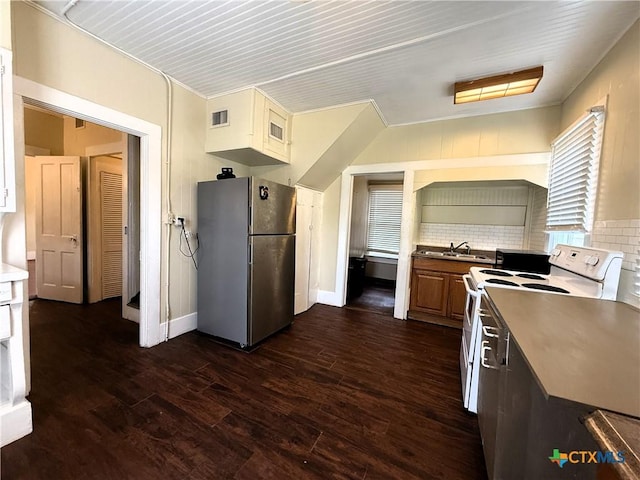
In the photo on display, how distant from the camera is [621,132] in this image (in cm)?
163

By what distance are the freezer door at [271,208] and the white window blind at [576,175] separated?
258 cm

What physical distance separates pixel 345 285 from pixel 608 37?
3438mm

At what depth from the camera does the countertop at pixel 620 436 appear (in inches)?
16.2

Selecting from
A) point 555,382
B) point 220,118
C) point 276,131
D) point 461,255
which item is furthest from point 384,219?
point 555,382

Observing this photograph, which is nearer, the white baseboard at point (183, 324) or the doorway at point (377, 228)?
the white baseboard at point (183, 324)

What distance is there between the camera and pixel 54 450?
1375 millimetres

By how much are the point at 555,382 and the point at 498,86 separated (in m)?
2.70

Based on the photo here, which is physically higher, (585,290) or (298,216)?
(298,216)

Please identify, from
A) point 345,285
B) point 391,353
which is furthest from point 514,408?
point 345,285

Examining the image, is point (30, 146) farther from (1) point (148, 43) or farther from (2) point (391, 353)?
(2) point (391, 353)

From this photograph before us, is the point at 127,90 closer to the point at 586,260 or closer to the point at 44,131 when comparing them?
the point at 44,131

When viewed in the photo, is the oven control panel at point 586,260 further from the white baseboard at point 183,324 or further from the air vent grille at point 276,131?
the white baseboard at point 183,324

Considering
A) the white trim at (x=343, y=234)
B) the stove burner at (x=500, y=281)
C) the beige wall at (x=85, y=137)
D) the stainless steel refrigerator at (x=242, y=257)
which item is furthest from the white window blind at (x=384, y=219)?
the beige wall at (x=85, y=137)

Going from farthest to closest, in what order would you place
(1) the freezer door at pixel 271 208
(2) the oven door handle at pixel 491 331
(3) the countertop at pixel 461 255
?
(3) the countertop at pixel 461 255 < (1) the freezer door at pixel 271 208 < (2) the oven door handle at pixel 491 331
